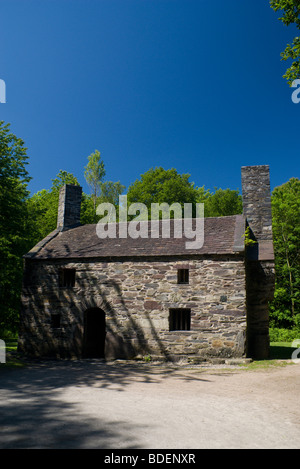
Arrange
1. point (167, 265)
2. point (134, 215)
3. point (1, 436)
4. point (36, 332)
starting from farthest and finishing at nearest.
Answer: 1. point (134, 215)
2. point (36, 332)
3. point (167, 265)
4. point (1, 436)

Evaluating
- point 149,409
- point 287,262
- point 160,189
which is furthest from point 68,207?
point 287,262

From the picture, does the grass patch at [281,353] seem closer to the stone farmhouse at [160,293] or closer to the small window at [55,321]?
the stone farmhouse at [160,293]

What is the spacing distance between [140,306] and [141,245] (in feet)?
9.10

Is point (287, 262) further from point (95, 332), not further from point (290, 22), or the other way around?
point (290, 22)

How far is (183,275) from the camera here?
1323 cm

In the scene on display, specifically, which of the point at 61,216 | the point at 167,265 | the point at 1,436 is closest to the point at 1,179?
the point at 61,216

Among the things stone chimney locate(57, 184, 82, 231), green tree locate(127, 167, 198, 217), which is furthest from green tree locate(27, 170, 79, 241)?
green tree locate(127, 167, 198, 217)

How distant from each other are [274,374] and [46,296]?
9712 millimetres

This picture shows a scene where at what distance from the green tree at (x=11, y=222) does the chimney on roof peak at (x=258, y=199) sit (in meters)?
10.7

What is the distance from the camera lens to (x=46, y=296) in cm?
1445

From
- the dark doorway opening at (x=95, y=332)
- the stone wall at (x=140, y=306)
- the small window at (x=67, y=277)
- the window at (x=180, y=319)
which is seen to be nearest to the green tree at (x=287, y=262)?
the stone wall at (x=140, y=306)

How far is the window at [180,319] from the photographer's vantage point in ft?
42.1

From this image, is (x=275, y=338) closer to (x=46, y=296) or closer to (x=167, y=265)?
(x=167, y=265)

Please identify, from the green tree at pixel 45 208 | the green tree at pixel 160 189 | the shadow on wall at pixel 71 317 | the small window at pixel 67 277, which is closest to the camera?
the shadow on wall at pixel 71 317
